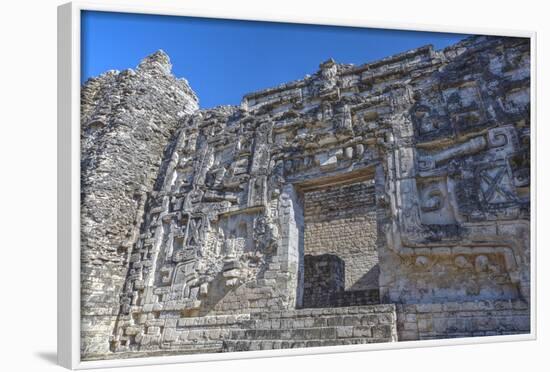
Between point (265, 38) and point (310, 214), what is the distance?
6617 mm

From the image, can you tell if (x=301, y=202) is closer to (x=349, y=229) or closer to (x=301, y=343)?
(x=301, y=343)

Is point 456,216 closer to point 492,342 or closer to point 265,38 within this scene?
point 492,342

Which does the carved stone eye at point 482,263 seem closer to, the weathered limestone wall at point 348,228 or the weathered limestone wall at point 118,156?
the weathered limestone wall at point 118,156

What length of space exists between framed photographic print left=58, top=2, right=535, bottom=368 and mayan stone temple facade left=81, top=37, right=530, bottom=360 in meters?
0.02

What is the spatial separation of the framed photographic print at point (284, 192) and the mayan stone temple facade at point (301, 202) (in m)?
0.02

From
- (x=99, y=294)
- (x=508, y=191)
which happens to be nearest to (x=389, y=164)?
(x=508, y=191)

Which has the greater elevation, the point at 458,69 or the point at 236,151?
the point at 458,69

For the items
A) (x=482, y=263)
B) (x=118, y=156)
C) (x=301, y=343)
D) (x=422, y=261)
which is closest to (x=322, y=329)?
(x=301, y=343)

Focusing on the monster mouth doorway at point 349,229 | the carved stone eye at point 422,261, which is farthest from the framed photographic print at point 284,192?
the monster mouth doorway at point 349,229

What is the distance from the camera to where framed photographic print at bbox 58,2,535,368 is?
587 cm

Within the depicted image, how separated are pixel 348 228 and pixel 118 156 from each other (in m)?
5.67

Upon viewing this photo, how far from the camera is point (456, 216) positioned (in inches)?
251

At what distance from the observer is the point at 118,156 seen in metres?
8.98

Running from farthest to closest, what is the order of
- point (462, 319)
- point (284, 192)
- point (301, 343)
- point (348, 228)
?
point (348, 228), point (284, 192), point (462, 319), point (301, 343)
